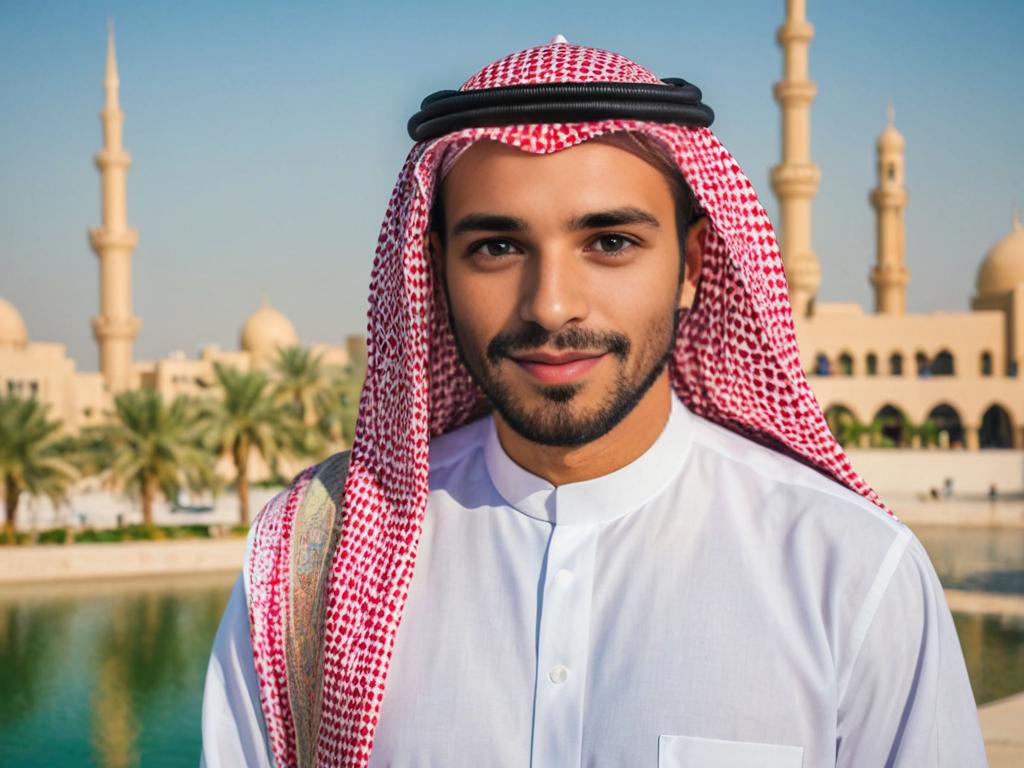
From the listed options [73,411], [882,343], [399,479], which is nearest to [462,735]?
[399,479]

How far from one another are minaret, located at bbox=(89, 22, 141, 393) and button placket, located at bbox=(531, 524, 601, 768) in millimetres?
31207

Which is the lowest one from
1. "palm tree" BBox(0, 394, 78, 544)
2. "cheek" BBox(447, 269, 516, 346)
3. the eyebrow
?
"palm tree" BBox(0, 394, 78, 544)

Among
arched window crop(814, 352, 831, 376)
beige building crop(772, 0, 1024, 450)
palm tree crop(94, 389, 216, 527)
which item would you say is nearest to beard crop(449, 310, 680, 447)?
palm tree crop(94, 389, 216, 527)

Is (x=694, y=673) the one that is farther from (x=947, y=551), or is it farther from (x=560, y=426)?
(x=947, y=551)

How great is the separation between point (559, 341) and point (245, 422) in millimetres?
16380

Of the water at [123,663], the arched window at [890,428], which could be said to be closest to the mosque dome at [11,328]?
the water at [123,663]

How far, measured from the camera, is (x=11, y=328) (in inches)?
1281

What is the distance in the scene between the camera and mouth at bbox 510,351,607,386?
1.60 m

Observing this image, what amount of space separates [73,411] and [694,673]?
30.5 meters

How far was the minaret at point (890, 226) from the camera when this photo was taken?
3731 centimetres

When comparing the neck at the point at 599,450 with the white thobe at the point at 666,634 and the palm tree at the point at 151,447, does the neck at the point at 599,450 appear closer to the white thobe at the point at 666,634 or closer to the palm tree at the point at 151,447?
the white thobe at the point at 666,634

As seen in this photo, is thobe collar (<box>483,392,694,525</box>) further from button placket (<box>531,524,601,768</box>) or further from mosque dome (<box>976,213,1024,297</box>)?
mosque dome (<box>976,213,1024,297</box>)

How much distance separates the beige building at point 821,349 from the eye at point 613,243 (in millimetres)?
28974

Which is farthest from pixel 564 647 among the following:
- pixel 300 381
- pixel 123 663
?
pixel 300 381
